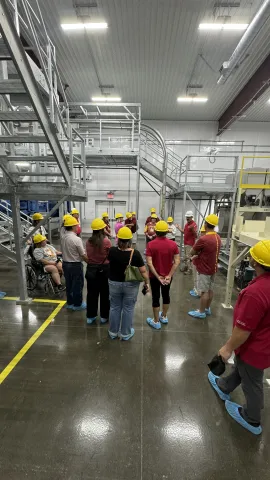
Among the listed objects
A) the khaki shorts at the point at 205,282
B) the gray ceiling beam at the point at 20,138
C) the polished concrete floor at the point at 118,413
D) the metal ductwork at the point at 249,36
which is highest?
the metal ductwork at the point at 249,36

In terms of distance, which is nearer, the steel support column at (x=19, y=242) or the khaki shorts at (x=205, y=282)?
the khaki shorts at (x=205, y=282)

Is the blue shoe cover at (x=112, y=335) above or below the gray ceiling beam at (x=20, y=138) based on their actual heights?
below

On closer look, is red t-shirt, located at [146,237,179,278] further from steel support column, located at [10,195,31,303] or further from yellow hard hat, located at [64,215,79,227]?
steel support column, located at [10,195,31,303]

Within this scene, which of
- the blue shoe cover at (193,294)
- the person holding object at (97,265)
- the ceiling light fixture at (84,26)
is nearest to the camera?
the person holding object at (97,265)

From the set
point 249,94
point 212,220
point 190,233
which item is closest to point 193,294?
point 190,233

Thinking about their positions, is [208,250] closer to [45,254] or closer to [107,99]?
[45,254]

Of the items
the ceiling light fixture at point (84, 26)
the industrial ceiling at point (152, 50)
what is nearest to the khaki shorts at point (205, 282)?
the industrial ceiling at point (152, 50)

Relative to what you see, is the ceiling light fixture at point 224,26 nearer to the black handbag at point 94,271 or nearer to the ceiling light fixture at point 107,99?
the ceiling light fixture at point 107,99

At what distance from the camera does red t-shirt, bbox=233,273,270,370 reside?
1.80 m

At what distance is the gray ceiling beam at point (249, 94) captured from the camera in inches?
307

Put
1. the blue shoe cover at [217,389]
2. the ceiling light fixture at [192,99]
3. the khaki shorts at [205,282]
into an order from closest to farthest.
Answer: 1. the blue shoe cover at [217,389]
2. the khaki shorts at [205,282]
3. the ceiling light fixture at [192,99]

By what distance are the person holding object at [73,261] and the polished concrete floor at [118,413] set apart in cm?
74

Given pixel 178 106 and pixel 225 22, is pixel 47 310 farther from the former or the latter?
pixel 178 106

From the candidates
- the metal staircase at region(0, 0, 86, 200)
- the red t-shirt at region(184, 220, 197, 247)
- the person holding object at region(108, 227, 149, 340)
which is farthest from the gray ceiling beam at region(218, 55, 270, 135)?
the person holding object at region(108, 227, 149, 340)
